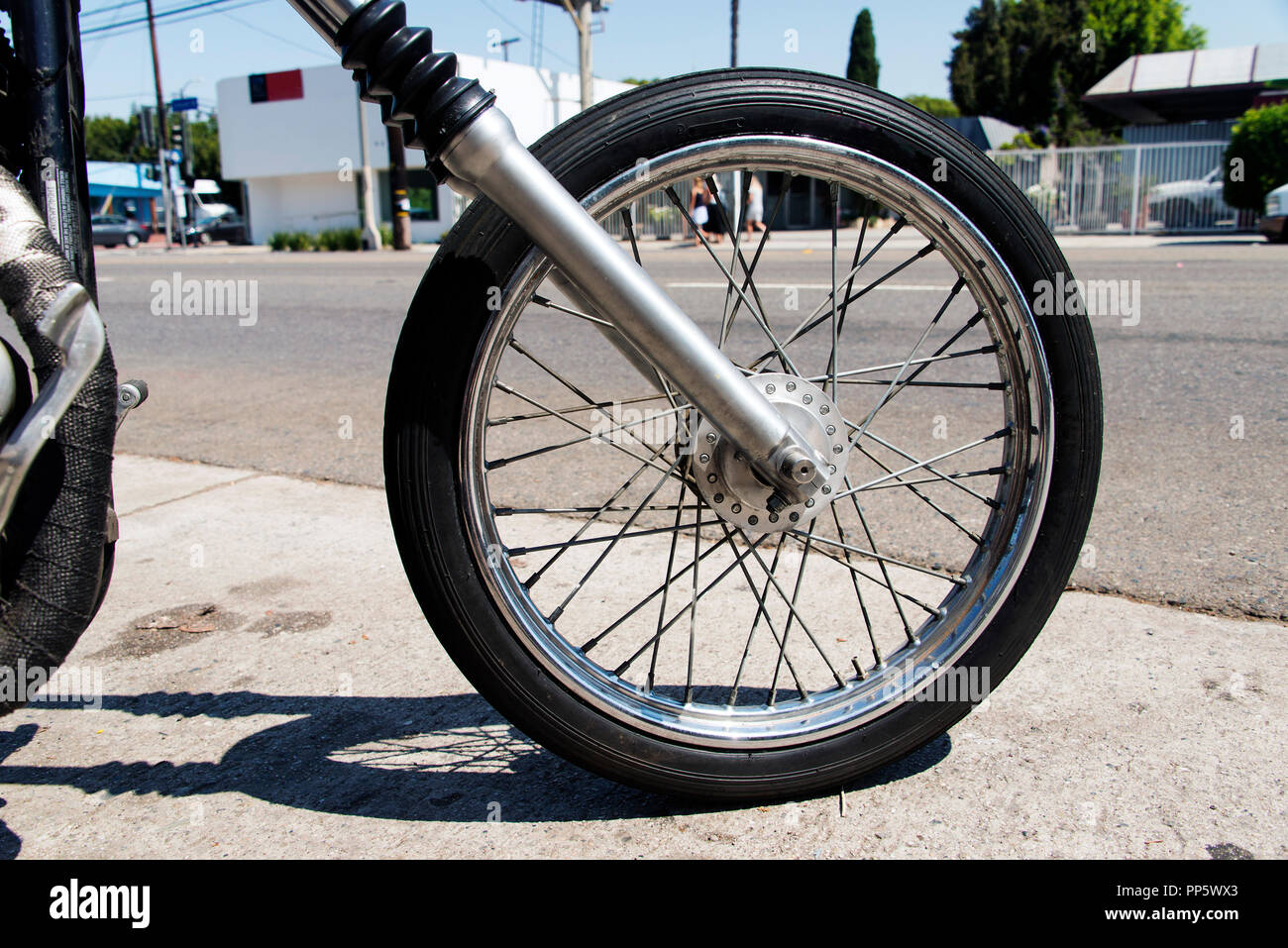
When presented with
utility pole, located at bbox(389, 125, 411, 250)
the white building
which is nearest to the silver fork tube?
utility pole, located at bbox(389, 125, 411, 250)

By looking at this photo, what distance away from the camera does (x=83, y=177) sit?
178cm

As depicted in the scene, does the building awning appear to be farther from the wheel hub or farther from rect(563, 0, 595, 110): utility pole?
the wheel hub

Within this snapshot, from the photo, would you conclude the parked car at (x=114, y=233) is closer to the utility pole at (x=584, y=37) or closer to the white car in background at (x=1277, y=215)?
the utility pole at (x=584, y=37)

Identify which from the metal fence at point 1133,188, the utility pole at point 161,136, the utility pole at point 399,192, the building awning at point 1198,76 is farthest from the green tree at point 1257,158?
the utility pole at point 161,136

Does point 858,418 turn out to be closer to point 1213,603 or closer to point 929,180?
point 1213,603

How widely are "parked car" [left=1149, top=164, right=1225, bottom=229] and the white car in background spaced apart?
23.3 ft

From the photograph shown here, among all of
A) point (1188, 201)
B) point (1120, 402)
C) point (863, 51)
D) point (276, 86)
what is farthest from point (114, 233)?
point (1120, 402)

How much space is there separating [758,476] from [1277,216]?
650 inches

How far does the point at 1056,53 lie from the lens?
52.1 metres

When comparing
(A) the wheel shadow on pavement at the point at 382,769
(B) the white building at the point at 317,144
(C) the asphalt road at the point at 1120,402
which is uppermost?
(B) the white building at the point at 317,144

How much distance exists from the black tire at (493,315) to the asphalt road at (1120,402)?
1.18 metres

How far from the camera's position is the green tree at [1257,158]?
17344 millimetres

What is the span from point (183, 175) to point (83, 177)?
149ft
